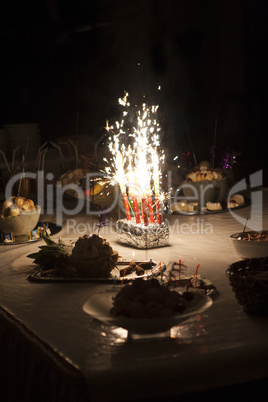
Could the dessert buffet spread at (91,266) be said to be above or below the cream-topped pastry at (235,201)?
below

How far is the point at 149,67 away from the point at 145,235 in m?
2.98

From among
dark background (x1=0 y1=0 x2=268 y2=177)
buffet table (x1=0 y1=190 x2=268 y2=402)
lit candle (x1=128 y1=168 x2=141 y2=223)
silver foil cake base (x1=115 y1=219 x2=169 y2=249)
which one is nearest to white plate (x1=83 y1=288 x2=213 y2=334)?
buffet table (x1=0 y1=190 x2=268 y2=402)

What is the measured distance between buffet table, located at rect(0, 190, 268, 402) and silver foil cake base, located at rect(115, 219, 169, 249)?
28 centimetres

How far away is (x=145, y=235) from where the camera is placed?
1.81 m

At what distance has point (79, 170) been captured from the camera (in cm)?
267

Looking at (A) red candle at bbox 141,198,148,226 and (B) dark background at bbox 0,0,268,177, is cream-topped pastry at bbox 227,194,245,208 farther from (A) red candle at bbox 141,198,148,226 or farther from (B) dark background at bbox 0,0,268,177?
(B) dark background at bbox 0,0,268,177

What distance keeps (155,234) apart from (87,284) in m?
0.41

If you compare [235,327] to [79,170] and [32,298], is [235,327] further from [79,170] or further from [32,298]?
[79,170]

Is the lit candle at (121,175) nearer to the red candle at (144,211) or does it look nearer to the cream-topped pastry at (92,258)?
the red candle at (144,211)

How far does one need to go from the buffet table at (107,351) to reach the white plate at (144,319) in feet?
0.10

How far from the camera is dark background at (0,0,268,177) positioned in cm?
441

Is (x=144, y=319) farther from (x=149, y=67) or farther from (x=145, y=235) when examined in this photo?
(x=149, y=67)

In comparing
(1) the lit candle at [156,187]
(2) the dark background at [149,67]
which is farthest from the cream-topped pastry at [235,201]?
(2) the dark background at [149,67]

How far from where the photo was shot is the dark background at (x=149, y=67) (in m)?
4.41
